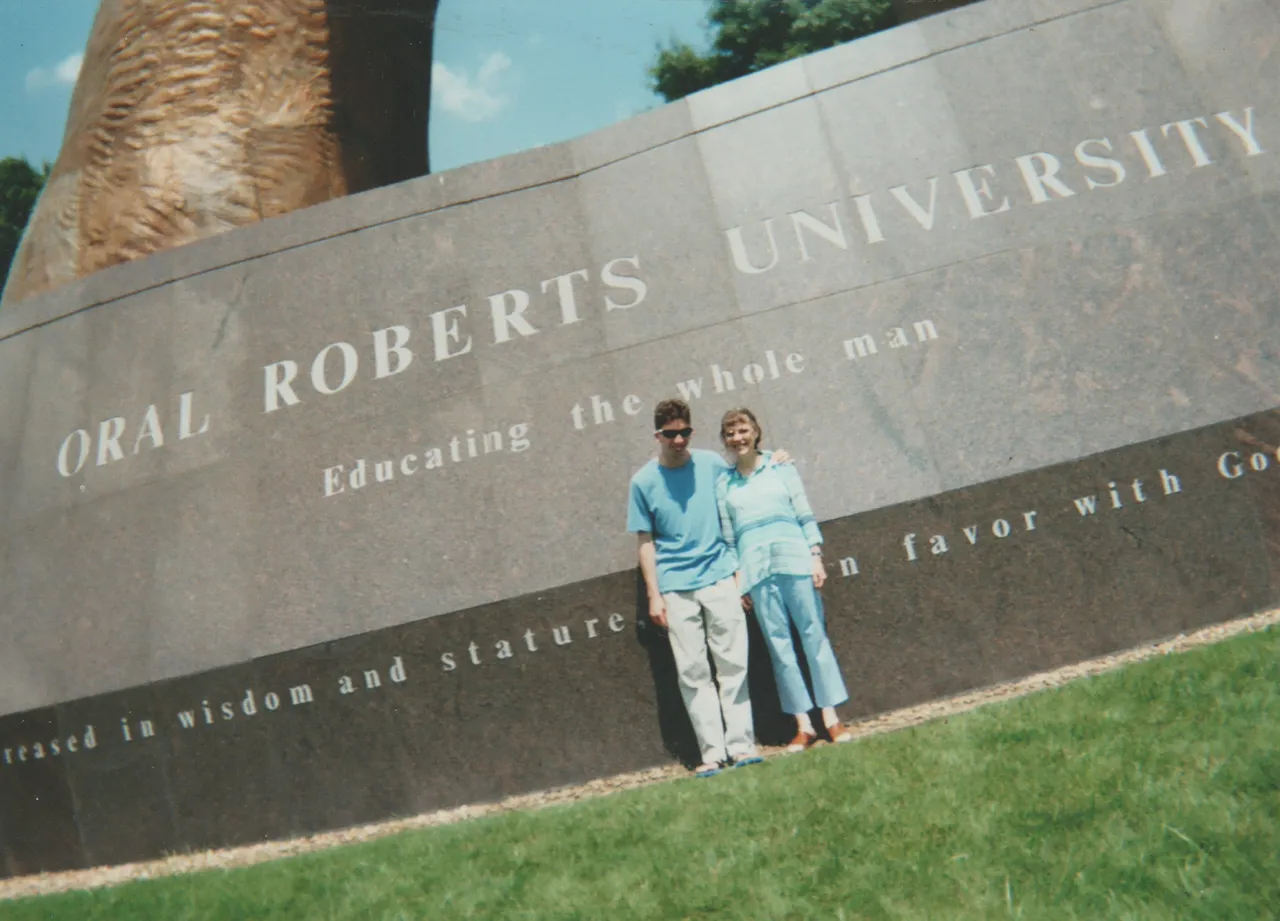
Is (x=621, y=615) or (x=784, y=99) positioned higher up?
(x=784, y=99)

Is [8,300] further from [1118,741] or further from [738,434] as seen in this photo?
[1118,741]

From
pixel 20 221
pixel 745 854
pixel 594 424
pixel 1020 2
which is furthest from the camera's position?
pixel 20 221

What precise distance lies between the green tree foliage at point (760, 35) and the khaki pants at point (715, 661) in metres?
24.7

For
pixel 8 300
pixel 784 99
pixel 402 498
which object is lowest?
pixel 402 498

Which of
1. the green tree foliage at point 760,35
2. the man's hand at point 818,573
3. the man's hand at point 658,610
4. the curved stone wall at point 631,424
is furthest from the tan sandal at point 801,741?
the green tree foliage at point 760,35

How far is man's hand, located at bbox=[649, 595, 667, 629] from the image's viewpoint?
5.48m

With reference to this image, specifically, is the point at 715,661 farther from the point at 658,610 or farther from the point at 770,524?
the point at 770,524

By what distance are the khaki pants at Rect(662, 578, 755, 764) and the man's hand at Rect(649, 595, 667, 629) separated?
0.05 metres

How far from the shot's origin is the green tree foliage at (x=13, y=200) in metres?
27.9

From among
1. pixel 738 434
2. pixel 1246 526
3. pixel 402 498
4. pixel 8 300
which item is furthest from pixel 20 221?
pixel 1246 526

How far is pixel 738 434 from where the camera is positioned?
215 inches

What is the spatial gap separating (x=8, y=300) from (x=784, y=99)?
712 cm

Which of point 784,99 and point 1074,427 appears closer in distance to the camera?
point 1074,427

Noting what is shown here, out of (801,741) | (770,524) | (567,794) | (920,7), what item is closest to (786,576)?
(770,524)
